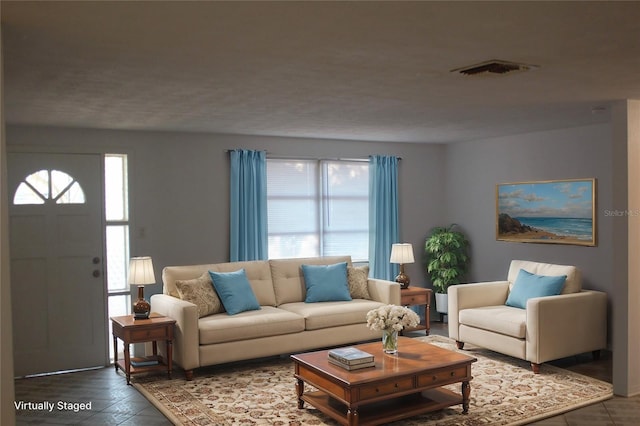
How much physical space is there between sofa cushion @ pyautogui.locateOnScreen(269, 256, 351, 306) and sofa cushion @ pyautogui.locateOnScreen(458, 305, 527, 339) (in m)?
1.72

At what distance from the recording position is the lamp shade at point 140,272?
5633 mm

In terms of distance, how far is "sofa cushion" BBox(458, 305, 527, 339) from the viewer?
564 centimetres

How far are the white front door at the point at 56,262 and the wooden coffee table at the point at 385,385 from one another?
260 cm

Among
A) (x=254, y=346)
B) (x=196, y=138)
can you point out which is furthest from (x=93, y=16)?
(x=196, y=138)

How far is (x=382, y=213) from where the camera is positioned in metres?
7.88

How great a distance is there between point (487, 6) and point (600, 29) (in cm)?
69

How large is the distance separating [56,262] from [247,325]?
6.56ft

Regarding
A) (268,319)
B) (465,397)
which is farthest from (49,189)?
(465,397)

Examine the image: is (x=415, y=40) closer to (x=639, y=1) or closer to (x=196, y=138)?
(x=639, y=1)

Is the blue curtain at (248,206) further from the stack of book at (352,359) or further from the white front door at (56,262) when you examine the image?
the stack of book at (352,359)

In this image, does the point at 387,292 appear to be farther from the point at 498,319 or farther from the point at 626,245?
the point at 626,245

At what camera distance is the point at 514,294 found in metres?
6.34

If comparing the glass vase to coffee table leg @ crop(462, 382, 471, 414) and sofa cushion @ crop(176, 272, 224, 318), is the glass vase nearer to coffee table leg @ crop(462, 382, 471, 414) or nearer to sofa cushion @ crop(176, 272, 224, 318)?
coffee table leg @ crop(462, 382, 471, 414)

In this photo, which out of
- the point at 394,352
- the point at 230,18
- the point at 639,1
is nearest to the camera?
the point at 639,1
